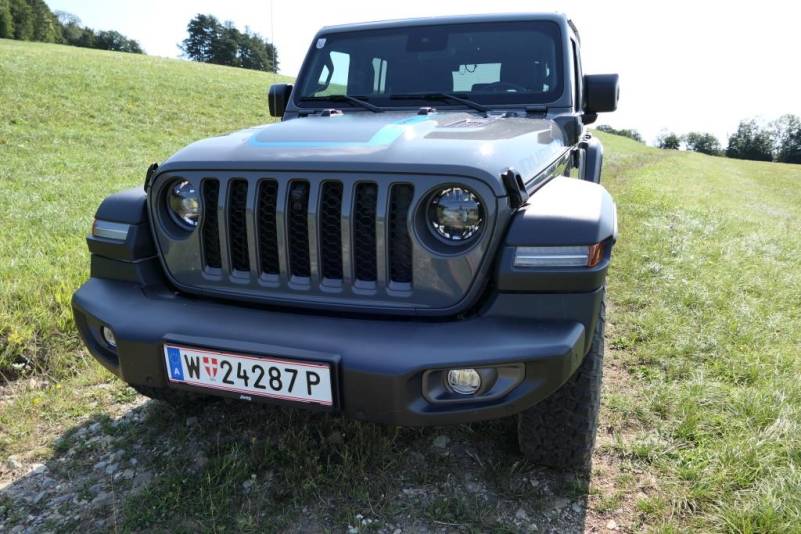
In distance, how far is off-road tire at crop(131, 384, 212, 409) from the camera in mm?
2668

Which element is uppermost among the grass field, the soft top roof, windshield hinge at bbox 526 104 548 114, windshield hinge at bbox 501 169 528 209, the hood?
the soft top roof

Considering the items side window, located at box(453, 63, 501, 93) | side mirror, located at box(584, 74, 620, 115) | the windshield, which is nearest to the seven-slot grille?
the windshield

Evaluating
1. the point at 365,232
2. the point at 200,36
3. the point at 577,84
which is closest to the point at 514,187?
the point at 365,232

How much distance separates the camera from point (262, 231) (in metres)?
2.07

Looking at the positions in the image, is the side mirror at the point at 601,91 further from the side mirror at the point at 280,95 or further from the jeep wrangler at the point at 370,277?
the side mirror at the point at 280,95

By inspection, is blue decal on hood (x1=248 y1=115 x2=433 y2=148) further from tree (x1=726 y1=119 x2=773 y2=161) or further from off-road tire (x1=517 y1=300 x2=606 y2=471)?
tree (x1=726 y1=119 x2=773 y2=161)

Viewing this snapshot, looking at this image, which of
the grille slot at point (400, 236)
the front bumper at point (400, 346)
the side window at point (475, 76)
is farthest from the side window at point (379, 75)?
the front bumper at point (400, 346)

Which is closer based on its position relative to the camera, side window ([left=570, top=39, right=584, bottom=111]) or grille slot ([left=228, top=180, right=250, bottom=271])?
grille slot ([left=228, top=180, right=250, bottom=271])

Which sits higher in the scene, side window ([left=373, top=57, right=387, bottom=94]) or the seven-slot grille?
side window ([left=373, top=57, right=387, bottom=94])

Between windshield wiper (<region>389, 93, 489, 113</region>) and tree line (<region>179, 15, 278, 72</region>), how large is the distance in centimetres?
7333

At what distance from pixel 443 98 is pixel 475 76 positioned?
25cm

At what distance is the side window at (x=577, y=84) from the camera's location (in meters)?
3.21

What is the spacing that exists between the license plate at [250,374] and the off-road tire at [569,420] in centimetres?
87

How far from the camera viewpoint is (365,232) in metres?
1.94
